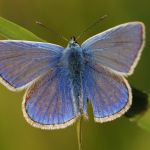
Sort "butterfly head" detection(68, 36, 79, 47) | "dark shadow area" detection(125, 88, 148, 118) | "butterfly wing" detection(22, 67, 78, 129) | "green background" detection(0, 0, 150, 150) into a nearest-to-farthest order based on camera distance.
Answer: "dark shadow area" detection(125, 88, 148, 118) → "butterfly wing" detection(22, 67, 78, 129) → "butterfly head" detection(68, 36, 79, 47) → "green background" detection(0, 0, 150, 150)

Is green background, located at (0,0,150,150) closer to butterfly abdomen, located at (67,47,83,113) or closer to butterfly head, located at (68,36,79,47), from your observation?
butterfly abdomen, located at (67,47,83,113)

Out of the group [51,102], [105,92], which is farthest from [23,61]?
[105,92]

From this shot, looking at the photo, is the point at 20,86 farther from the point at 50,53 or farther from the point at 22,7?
the point at 22,7

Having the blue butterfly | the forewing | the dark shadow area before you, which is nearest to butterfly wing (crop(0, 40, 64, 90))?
the blue butterfly

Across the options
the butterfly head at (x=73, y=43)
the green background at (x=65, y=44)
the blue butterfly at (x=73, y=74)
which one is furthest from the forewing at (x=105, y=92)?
the green background at (x=65, y=44)

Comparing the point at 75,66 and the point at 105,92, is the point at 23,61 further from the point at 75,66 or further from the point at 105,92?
the point at 105,92
